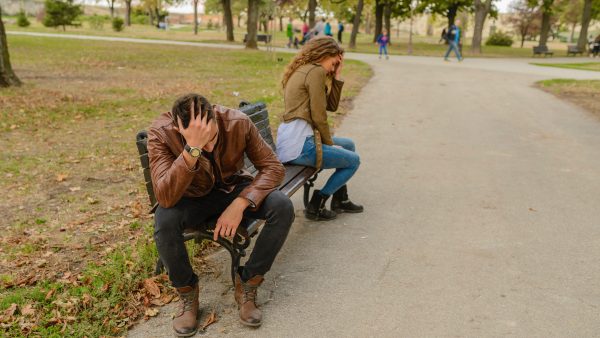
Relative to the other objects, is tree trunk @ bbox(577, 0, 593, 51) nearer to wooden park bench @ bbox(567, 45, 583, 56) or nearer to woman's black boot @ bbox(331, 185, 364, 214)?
wooden park bench @ bbox(567, 45, 583, 56)

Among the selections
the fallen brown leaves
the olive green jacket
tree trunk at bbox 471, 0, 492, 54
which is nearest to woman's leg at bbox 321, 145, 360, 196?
the olive green jacket

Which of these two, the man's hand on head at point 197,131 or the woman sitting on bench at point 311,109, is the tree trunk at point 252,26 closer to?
the woman sitting on bench at point 311,109

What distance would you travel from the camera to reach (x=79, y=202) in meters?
5.15

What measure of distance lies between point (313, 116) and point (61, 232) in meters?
2.26

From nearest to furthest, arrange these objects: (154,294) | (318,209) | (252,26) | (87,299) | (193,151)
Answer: (193,151)
(87,299)
(154,294)
(318,209)
(252,26)

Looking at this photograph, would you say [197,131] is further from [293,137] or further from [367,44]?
[367,44]

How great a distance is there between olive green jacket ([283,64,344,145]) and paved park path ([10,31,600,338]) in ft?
3.06

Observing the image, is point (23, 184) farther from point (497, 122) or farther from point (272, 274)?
point (497, 122)

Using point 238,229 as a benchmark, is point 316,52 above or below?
above

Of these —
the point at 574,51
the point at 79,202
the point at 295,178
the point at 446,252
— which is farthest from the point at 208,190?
the point at 574,51

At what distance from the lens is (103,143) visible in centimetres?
740

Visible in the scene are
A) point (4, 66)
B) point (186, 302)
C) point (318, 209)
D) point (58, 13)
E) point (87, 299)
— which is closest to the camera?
point (186, 302)

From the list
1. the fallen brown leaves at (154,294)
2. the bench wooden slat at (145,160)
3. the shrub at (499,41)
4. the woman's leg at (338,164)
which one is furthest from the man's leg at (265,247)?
the shrub at (499,41)

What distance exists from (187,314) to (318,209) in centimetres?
195
